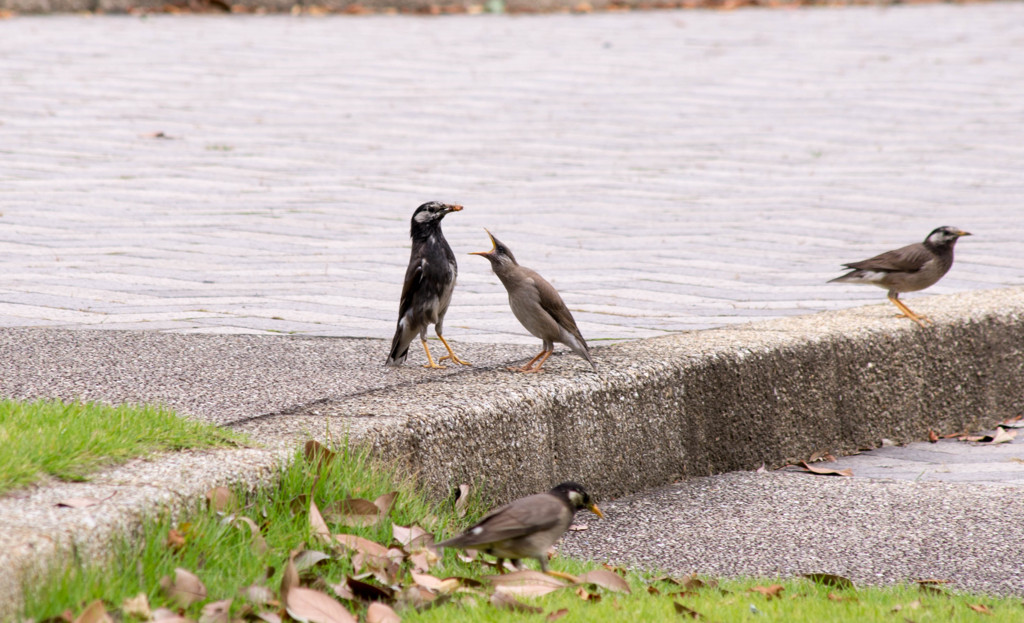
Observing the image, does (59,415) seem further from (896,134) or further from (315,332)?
(896,134)

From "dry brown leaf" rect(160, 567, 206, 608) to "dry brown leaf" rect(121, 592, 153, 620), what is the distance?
78 millimetres

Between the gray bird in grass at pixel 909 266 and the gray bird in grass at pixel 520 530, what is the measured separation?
264 centimetres

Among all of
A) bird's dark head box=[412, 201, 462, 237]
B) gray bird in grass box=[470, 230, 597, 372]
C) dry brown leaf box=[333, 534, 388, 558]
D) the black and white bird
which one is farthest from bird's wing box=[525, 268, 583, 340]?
dry brown leaf box=[333, 534, 388, 558]

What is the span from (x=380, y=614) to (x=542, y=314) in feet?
5.05

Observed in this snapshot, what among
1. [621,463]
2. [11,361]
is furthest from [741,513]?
[11,361]

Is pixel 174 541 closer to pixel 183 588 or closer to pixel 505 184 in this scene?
pixel 183 588

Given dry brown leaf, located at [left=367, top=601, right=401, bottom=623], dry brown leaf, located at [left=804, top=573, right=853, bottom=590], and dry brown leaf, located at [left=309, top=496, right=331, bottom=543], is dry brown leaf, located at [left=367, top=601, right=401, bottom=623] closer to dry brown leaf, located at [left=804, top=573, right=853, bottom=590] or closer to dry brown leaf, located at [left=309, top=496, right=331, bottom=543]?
dry brown leaf, located at [left=309, top=496, right=331, bottom=543]

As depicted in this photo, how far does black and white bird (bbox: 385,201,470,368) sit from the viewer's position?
14.0 ft

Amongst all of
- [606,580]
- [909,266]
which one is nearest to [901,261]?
[909,266]

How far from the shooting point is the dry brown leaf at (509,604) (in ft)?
9.70

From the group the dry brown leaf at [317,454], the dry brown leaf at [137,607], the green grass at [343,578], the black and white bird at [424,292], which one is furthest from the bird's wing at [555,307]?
the dry brown leaf at [137,607]

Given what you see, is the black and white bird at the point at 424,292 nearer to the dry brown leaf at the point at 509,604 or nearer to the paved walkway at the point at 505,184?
the paved walkway at the point at 505,184

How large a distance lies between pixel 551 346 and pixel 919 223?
3772 millimetres

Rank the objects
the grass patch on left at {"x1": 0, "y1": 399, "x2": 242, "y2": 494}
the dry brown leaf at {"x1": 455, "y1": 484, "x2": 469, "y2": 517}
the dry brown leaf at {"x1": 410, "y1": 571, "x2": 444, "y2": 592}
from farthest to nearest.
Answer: the dry brown leaf at {"x1": 455, "y1": 484, "x2": 469, "y2": 517} < the dry brown leaf at {"x1": 410, "y1": 571, "x2": 444, "y2": 592} < the grass patch on left at {"x1": 0, "y1": 399, "x2": 242, "y2": 494}
